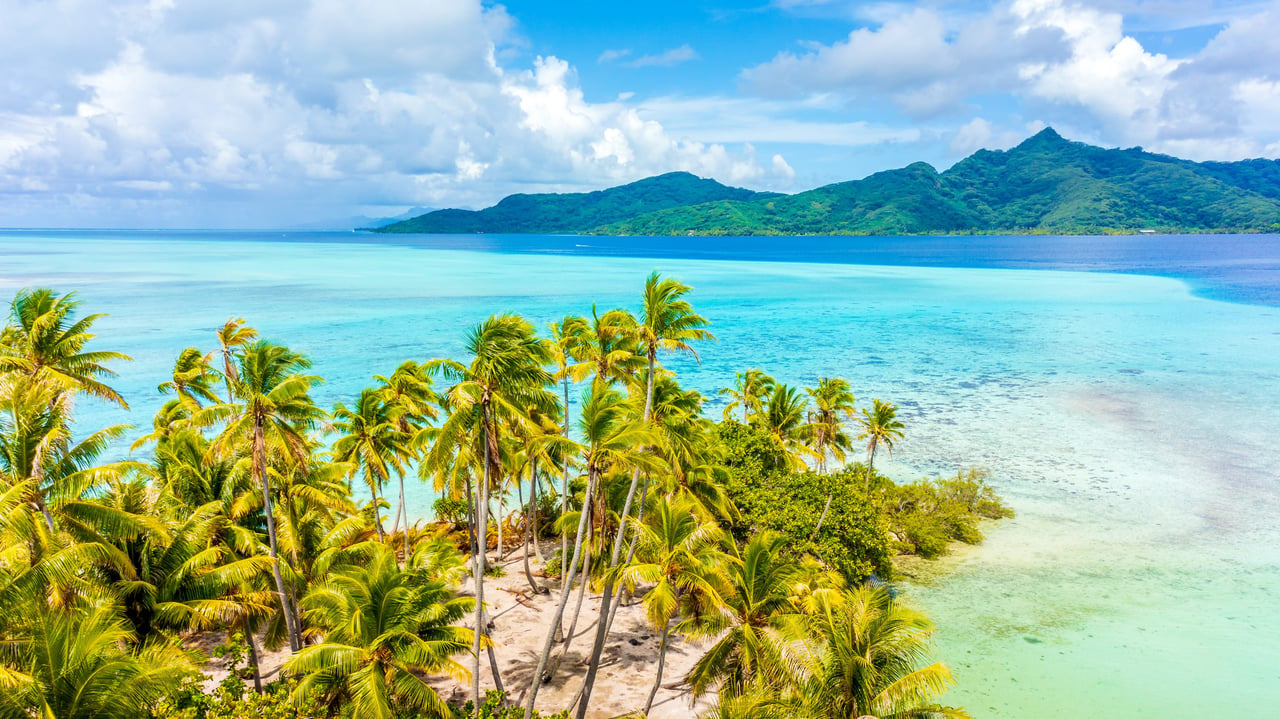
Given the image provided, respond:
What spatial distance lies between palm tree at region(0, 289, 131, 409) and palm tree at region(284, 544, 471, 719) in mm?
11872

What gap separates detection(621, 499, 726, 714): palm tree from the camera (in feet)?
54.1

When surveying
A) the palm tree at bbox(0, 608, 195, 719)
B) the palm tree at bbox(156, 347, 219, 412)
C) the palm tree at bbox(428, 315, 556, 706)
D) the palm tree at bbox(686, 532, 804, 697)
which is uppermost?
the palm tree at bbox(428, 315, 556, 706)

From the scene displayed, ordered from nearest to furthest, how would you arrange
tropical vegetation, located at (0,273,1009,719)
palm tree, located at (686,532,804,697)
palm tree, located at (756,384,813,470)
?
tropical vegetation, located at (0,273,1009,719) < palm tree, located at (686,532,804,697) < palm tree, located at (756,384,813,470)

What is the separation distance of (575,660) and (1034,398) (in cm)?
4904

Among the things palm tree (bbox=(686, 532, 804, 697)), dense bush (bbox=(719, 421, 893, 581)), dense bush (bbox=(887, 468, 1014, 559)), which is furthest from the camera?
dense bush (bbox=(887, 468, 1014, 559))

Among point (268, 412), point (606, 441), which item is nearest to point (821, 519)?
point (606, 441)

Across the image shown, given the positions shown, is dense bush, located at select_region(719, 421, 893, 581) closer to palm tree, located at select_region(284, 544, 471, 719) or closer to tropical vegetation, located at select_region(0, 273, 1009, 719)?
tropical vegetation, located at select_region(0, 273, 1009, 719)

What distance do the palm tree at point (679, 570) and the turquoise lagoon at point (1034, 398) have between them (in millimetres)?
9250

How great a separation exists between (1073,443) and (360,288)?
11226 centimetres

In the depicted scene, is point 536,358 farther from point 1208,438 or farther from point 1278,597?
point 1208,438

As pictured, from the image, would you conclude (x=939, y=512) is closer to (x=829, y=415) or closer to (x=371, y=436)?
(x=829, y=415)

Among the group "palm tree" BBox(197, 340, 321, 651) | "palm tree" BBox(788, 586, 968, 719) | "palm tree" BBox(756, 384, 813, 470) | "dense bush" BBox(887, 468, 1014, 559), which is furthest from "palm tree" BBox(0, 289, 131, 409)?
"dense bush" BBox(887, 468, 1014, 559)

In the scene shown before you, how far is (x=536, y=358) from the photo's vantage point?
17.7 meters

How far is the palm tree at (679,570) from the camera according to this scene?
16.5 meters
